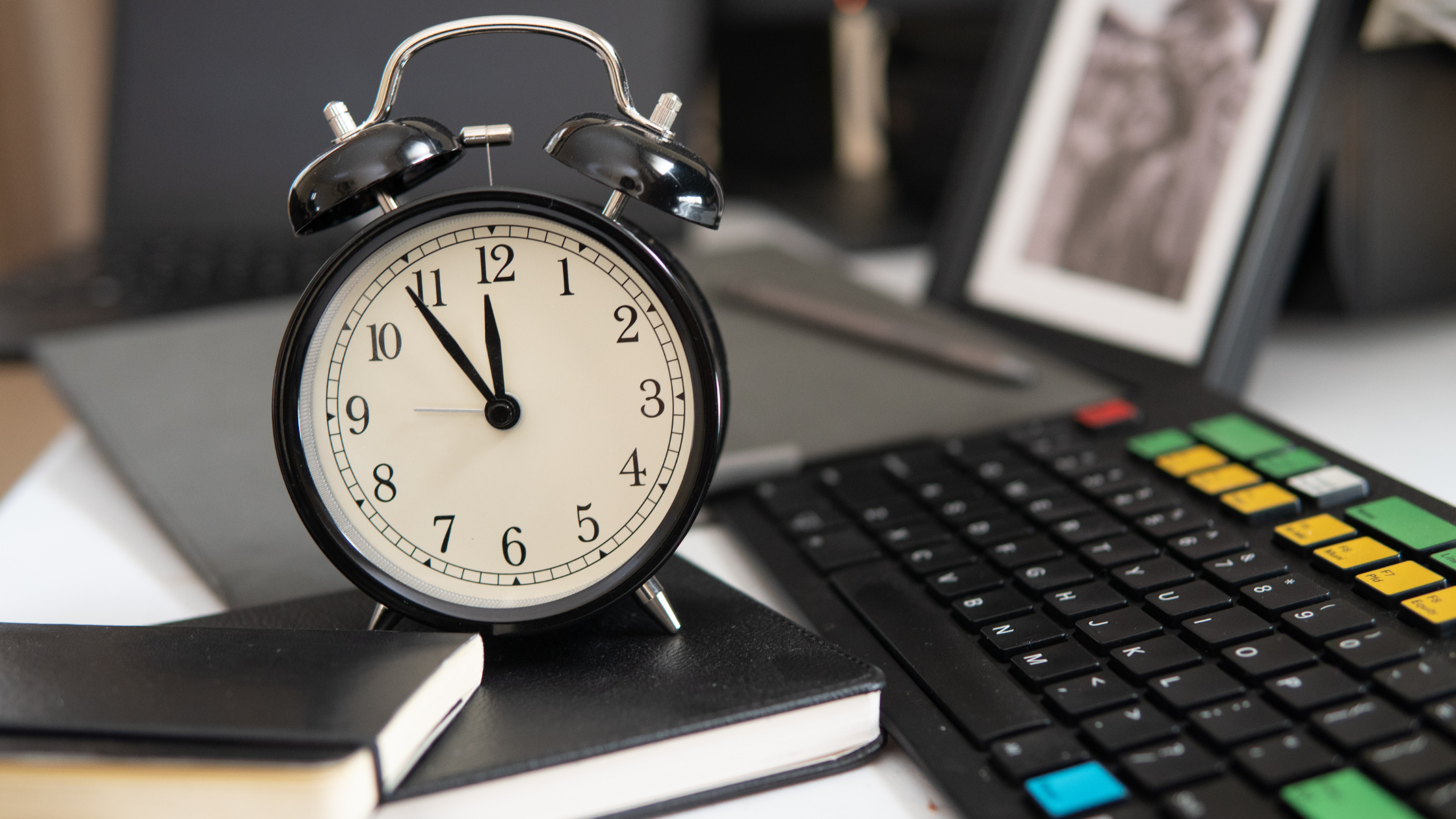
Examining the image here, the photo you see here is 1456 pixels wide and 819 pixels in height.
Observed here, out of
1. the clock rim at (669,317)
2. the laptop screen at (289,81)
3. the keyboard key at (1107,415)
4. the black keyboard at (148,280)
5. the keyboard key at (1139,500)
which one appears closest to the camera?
the clock rim at (669,317)

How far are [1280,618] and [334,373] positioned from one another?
1.35ft

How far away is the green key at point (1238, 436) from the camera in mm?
578

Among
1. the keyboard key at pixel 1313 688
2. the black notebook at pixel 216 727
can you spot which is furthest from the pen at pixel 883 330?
the black notebook at pixel 216 727

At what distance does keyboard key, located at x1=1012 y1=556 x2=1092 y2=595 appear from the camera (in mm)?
476

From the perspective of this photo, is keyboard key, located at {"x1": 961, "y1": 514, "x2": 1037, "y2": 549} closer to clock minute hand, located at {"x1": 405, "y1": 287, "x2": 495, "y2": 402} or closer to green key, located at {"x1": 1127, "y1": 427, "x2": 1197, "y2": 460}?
green key, located at {"x1": 1127, "y1": 427, "x2": 1197, "y2": 460}

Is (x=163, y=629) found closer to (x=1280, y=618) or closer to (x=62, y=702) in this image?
(x=62, y=702)

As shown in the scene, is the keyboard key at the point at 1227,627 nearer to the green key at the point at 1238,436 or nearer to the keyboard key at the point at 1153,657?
the keyboard key at the point at 1153,657

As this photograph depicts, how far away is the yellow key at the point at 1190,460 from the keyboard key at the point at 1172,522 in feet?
0.15

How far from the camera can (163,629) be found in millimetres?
425

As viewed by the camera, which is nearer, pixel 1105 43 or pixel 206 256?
pixel 1105 43

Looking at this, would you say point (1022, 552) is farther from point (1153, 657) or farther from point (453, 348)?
point (453, 348)

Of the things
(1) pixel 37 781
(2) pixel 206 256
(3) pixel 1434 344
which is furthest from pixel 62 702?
(3) pixel 1434 344

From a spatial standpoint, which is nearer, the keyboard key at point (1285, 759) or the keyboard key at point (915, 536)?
the keyboard key at point (1285, 759)

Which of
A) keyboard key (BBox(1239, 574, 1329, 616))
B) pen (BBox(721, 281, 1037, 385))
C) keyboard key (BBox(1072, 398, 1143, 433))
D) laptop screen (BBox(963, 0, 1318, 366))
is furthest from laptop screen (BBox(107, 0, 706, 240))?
keyboard key (BBox(1239, 574, 1329, 616))
